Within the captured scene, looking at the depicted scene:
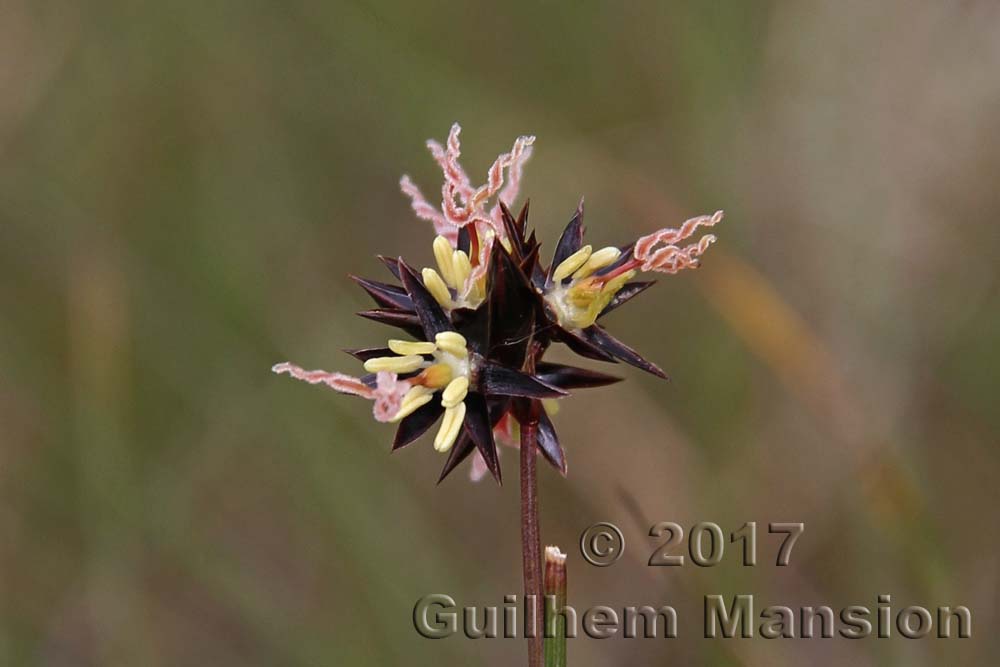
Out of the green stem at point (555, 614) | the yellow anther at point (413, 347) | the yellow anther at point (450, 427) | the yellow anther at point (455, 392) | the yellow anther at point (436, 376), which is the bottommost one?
the green stem at point (555, 614)

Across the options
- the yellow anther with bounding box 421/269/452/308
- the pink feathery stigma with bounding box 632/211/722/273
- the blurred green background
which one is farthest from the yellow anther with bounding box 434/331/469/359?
the blurred green background

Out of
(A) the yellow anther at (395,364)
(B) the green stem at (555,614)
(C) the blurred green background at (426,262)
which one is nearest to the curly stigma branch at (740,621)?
(C) the blurred green background at (426,262)

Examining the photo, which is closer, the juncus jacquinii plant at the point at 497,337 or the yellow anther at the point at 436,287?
the juncus jacquinii plant at the point at 497,337

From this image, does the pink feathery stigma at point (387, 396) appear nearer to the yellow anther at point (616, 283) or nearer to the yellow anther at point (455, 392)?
the yellow anther at point (455, 392)

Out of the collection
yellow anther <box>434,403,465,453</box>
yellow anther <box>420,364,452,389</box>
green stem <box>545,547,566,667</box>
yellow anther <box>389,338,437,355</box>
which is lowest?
green stem <box>545,547,566,667</box>

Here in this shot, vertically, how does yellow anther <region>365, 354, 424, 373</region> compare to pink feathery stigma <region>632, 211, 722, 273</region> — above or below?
below

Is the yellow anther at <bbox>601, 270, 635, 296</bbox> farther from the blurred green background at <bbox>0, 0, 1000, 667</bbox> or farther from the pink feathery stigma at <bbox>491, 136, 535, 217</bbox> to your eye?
the blurred green background at <bbox>0, 0, 1000, 667</bbox>

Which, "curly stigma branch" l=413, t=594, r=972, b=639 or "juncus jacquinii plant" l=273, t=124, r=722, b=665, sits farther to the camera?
"curly stigma branch" l=413, t=594, r=972, b=639

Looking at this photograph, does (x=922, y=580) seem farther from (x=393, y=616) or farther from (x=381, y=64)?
(x=381, y=64)
